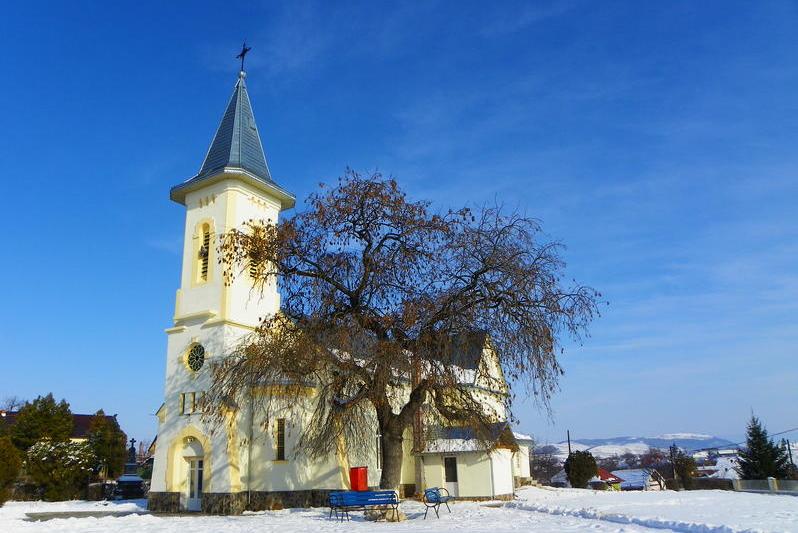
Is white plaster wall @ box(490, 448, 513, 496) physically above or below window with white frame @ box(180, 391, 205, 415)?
below

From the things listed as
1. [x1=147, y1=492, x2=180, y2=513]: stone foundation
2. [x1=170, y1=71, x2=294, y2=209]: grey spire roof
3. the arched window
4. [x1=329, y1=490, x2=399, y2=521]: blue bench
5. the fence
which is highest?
[x1=170, y1=71, x2=294, y2=209]: grey spire roof

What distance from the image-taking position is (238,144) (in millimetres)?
30375

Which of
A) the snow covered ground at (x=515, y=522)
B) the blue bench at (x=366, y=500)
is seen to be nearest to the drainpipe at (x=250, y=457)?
the snow covered ground at (x=515, y=522)

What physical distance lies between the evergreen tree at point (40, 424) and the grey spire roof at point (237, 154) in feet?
70.2

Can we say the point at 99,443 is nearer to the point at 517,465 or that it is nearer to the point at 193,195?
the point at 193,195

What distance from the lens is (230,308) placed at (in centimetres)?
2733

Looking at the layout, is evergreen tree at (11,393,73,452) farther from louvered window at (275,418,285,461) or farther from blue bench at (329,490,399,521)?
blue bench at (329,490,399,521)

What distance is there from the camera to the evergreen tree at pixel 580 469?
161ft

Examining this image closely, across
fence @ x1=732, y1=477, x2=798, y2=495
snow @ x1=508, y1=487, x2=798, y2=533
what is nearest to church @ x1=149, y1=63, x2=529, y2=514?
snow @ x1=508, y1=487, x2=798, y2=533

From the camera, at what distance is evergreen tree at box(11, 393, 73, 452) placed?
40750 millimetres

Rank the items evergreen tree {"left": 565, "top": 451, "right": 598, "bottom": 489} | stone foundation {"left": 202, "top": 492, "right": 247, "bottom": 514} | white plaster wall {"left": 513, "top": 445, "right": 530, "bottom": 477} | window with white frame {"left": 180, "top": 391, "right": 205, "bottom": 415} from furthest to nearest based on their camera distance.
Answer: evergreen tree {"left": 565, "top": 451, "right": 598, "bottom": 489}
white plaster wall {"left": 513, "top": 445, "right": 530, "bottom": 477}
window with white frame {"left": 180, "top": 391, "right": 205, "bottom": 415}
stone foundation {"left": 202, "top": 492, "right": 247, "bottom": 514}

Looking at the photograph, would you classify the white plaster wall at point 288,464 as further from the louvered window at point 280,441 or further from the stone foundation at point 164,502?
the stone foundation at point 164,502

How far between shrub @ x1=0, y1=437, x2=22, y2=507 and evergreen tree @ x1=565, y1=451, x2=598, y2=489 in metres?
38.1

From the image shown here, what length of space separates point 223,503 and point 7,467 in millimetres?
12329
